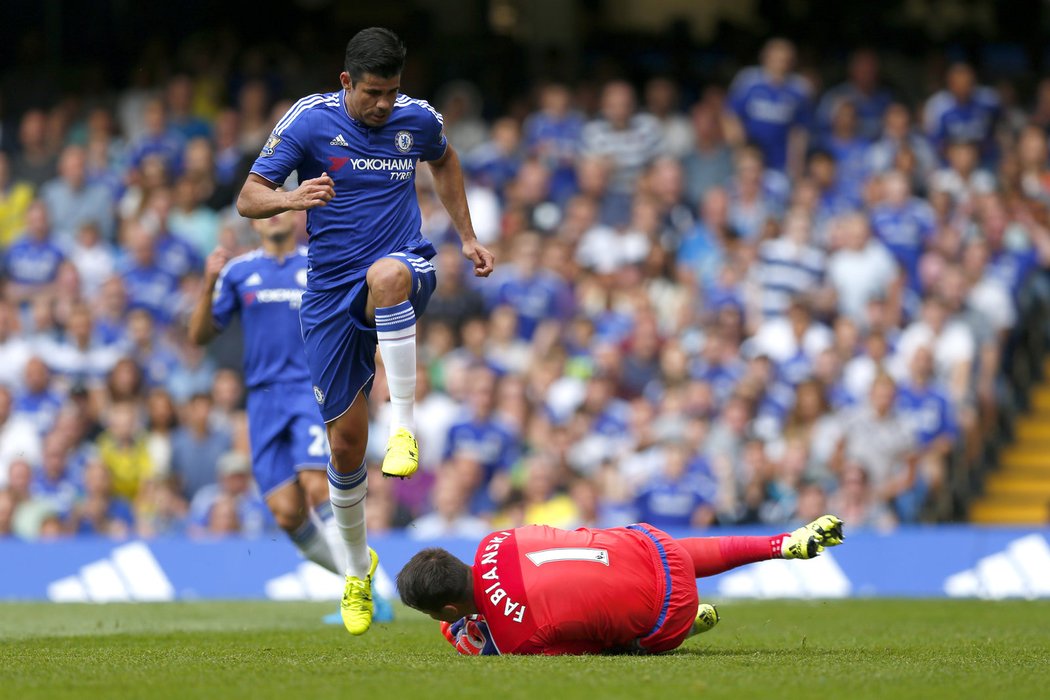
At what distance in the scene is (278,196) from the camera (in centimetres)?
841

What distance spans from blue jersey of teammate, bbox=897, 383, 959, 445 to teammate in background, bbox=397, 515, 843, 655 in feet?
25.4

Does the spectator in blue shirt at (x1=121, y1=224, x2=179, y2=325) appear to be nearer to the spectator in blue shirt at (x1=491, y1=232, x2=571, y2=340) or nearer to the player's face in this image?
the spectator in blue shirt at (x1=491, y1=232, x2=571, y2=340)

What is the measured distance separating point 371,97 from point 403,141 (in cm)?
41

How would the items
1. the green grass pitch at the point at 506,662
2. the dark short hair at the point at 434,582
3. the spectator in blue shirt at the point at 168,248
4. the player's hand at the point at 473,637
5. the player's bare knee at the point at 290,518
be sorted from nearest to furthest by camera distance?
the green grass pitch at the point at 506,662
the dark short hair at the point at 434,582
the player's hand at the point at 473,637
the player's bare knee at the point at 290,518
the spectator in blue shirt at the point at 168,248

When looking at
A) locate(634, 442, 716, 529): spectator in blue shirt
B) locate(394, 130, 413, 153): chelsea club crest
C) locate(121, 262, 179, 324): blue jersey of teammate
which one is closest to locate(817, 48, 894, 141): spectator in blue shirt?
locate(634, 442, 716, 529): spectator in blue shirt

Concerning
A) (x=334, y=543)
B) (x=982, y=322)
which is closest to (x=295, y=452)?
(x=334, y=543)

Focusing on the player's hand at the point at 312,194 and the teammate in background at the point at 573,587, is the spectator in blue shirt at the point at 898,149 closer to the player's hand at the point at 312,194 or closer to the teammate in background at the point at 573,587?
the teammate in background at the point at 573,587

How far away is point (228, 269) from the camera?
11.3m

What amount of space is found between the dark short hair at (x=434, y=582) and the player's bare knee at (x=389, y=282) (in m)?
1.40

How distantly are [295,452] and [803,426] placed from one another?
6.24 meters

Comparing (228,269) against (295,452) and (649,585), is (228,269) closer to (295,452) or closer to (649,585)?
(295,452)

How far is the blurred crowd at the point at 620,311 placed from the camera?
1579 cm

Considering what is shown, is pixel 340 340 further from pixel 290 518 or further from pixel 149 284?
pixel 149 284

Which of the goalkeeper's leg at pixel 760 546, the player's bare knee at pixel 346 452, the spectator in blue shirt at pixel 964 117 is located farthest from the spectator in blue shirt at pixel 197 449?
the goalkeeper's leg at pixel 760 546
